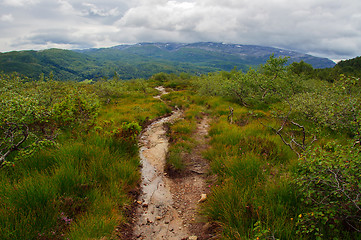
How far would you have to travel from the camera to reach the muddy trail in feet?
14.6

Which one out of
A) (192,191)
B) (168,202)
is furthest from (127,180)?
(192,191)

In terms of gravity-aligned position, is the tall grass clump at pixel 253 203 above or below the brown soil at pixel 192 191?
above

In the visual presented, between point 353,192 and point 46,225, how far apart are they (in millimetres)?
5700

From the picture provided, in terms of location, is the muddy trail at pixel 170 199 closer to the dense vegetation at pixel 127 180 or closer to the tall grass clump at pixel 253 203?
the dense vegetation at pixel 127 180

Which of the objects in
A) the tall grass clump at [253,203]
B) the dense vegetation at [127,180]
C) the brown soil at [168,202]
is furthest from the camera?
the brown soil at [168,202]

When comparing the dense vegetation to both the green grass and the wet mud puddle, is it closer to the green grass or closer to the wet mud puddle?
the green grass

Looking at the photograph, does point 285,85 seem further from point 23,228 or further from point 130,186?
point 23,228

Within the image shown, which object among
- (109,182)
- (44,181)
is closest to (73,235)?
(44,181)

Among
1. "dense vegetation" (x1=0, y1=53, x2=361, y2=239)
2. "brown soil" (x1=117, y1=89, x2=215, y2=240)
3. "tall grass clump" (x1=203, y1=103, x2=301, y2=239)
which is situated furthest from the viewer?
"brown soil" (x1=117, y1=89, x2=215, y2=240)

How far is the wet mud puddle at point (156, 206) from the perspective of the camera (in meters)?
4.43

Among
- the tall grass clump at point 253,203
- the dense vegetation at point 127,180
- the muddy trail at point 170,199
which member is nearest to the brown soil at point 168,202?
the muddy trail at point 170,199

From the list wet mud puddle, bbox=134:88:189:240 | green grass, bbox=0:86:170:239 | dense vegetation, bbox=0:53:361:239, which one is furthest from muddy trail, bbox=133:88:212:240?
green grass, bbox=0:86:170:239

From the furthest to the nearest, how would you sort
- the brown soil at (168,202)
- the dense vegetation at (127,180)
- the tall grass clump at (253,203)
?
the brown soil at (168,202) → the tall grass clump at (253,203) → the dense vegetation at (127,180)

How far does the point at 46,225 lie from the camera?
338 cm
